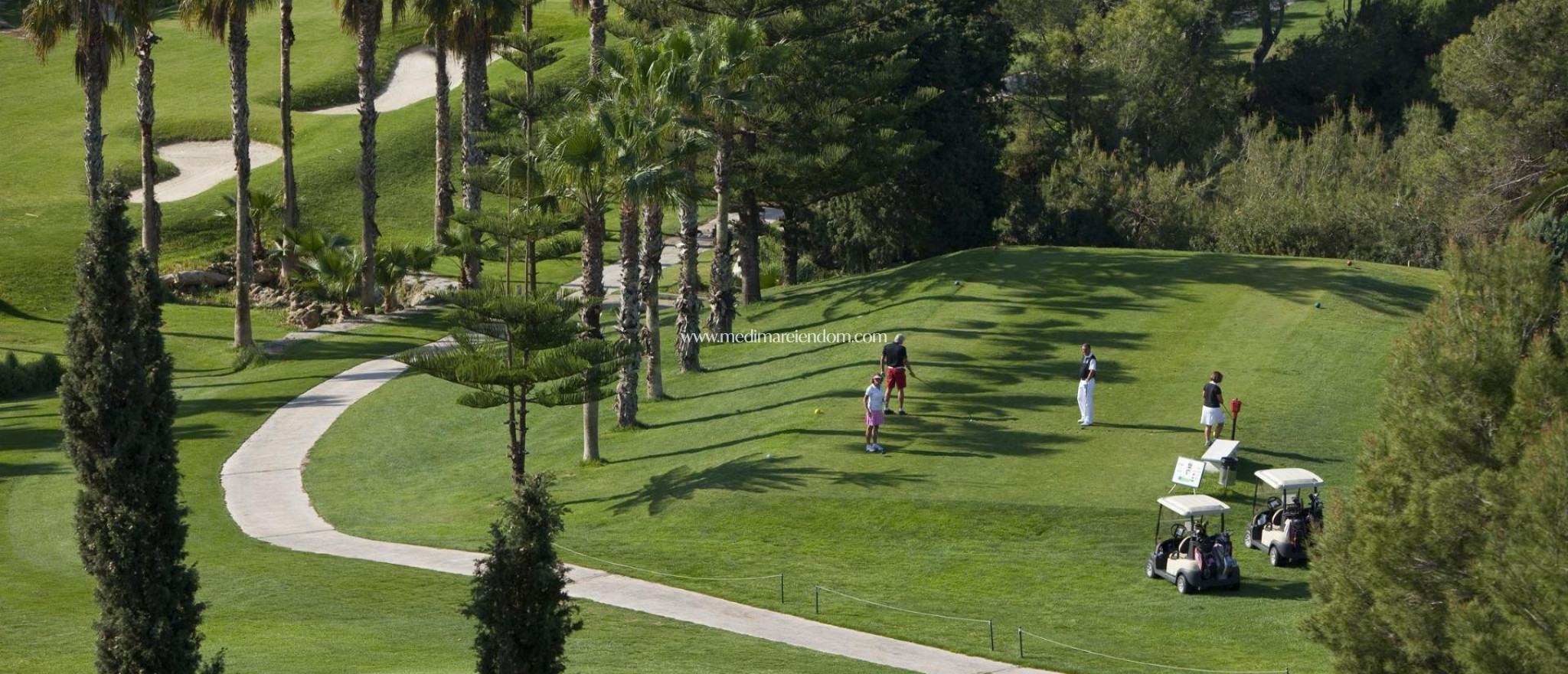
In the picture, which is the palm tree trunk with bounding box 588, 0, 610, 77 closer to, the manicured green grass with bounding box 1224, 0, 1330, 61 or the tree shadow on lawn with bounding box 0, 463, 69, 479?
the tree shadow on lawn with bounding box 0, 463, 69, 479

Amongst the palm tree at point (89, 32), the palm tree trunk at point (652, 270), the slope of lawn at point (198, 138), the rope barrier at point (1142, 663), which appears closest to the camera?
the rope barrier at point (1142, 663)

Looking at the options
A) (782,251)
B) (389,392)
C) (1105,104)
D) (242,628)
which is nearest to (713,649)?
(242,628)

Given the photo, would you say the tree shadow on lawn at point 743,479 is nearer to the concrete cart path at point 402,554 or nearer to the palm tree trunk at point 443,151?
the concrete cart path at point 402,554

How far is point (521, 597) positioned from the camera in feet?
44.4

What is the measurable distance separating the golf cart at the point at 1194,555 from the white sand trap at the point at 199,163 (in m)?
47.0

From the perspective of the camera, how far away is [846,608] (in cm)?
2172

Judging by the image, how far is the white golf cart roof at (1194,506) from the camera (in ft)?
72.7

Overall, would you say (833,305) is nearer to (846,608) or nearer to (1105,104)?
(846,608)

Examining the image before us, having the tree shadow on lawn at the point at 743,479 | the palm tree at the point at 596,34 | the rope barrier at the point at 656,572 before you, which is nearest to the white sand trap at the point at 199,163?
the palm tree at the point at 596,34

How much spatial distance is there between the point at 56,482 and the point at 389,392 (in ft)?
33.0

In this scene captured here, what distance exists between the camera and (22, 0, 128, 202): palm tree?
141ft

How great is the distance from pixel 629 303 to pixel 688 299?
16.9ft

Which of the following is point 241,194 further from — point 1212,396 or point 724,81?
point 1212,396

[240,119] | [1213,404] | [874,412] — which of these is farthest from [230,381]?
[1213,404]
